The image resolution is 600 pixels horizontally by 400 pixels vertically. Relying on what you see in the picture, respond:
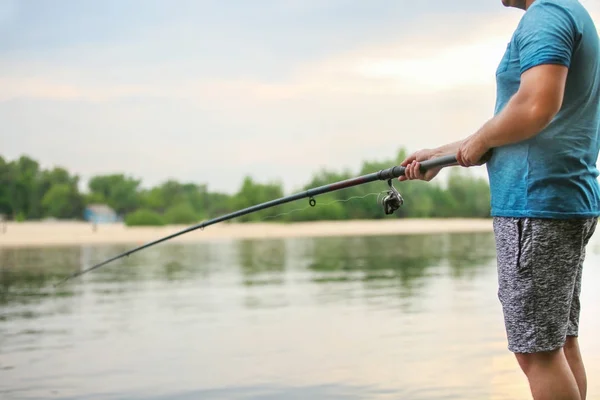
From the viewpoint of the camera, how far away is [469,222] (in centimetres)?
4091

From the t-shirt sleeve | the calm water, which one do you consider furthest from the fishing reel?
the calm water

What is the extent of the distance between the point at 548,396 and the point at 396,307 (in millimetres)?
5403

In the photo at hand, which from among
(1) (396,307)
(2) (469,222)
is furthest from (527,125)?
(2) (469,222)

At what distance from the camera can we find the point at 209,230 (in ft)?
111

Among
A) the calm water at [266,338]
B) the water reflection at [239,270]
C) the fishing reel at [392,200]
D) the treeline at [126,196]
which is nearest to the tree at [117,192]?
the treeline at [126,196]

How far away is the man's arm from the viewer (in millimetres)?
1963

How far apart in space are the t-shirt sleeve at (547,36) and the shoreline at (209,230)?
78.9ft

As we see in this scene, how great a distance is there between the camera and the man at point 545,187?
202cm

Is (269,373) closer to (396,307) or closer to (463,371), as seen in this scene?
(463,371)

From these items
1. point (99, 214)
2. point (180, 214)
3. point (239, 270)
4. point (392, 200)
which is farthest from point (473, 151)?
point (99, 214)

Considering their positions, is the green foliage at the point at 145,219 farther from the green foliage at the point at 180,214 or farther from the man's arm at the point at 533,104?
the man's arm at the point at 533,104

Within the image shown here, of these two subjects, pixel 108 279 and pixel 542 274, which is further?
pixel 108 279

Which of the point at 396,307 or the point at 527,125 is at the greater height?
the point at 527,125

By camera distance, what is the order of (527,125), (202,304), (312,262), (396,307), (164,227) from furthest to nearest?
(164,227) → (312,262) → (202,304) → (396,307) → (527,125)
